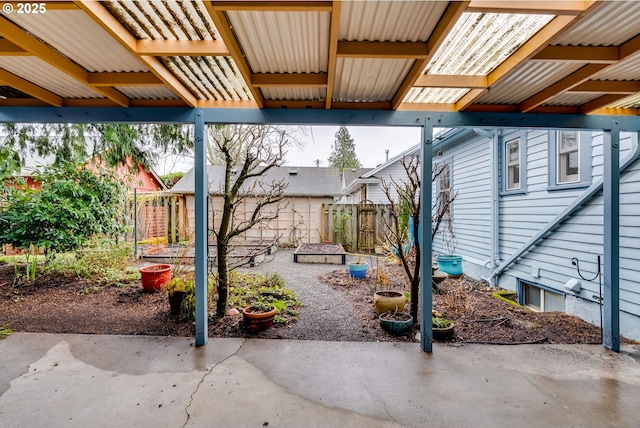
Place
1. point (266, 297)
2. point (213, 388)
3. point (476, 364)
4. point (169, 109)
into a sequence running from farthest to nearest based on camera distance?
point (266, 297)
point (169, 109)
point (476, 364)
point (213, 388)

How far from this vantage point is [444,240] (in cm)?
869

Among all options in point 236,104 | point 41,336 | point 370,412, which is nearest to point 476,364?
point 370,412

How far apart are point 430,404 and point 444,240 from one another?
6878mm

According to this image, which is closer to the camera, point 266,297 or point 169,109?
point 169,109

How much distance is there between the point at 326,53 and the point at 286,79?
50 cm

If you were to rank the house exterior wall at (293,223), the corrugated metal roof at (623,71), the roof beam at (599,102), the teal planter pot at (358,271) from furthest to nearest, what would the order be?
the house exterior wall at (293,223), the teal planter pot at (358,271), the roof beam at (599,102), the corrugated metal roof at (623,71)

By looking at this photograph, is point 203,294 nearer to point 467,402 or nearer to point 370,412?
point 370,412

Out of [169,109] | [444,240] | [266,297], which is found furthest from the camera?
[444,240]

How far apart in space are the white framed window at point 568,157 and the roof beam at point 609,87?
6.68ft

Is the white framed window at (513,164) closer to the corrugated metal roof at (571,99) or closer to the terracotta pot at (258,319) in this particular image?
the corrugated metal roof at (571,99)

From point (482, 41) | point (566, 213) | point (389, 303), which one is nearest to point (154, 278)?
point (389, 303)

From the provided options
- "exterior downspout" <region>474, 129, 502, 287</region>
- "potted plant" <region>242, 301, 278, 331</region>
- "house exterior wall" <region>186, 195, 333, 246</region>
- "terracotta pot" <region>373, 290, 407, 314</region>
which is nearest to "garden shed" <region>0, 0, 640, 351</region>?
"potted plant" <region>242, 301, 278, 331</region>

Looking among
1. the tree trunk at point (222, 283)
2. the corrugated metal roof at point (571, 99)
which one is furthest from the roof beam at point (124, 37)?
the corrugated metal roof at point (571, 99)

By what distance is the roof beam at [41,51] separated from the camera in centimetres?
199
